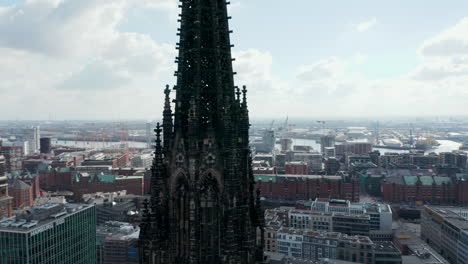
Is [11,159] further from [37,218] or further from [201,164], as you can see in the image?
[201,164]

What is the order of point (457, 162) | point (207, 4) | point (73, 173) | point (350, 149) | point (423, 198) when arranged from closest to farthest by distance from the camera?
point (207, 4) → point (423, 198) → point (73, 173) → point (457, 162) → point (350, 149)

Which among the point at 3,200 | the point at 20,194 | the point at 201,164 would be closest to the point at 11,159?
the point at 20,194

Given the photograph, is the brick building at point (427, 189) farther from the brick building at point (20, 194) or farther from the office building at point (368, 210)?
the brick building at point (20, 194)

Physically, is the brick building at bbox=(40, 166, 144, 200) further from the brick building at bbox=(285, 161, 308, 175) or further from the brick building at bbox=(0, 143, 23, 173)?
the brick building at bbox=(285, 161, 308, 175)

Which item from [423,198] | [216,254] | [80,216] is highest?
[216,254]

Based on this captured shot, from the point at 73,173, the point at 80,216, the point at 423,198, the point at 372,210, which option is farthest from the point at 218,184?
the point at 73,173

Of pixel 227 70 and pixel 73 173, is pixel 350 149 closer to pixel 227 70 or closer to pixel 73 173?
pixel 73 173

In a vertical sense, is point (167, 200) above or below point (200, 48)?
below
